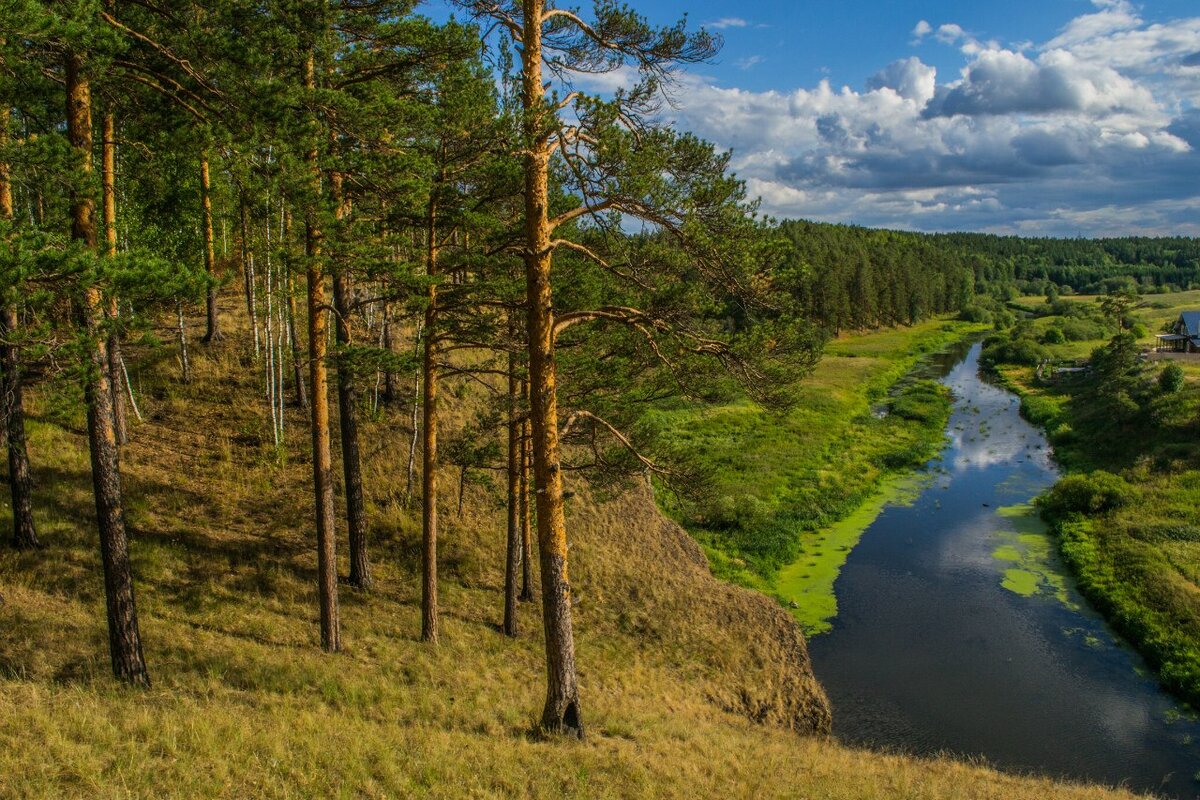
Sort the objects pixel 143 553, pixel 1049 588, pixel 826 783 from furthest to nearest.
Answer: pixel 1049 588
pixel 143 553
pixel 826 783

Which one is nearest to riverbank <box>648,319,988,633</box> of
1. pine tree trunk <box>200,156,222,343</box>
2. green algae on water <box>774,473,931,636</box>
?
green algae on water <box>774,473,931,636</box>

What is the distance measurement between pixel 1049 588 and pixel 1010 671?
7.10 metres

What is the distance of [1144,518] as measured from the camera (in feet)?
101

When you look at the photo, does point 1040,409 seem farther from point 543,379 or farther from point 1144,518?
point 543,379

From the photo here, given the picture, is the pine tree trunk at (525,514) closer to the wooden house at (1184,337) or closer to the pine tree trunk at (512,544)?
the pine tree trunk at (512,544)

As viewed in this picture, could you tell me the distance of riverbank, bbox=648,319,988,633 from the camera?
1028 inches

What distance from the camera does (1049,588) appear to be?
26.0 metres

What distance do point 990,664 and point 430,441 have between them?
56.4 ft

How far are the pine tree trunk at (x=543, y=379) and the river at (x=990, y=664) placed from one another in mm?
10916

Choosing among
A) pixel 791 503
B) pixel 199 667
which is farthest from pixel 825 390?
pixel 199 667

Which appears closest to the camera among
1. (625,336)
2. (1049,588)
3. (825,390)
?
(625,336)

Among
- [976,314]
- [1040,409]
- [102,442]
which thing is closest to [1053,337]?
[976,314]

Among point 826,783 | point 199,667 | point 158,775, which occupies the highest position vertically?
point 158,775

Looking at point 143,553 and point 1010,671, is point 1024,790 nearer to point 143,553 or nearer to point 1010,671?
point 1010,671
